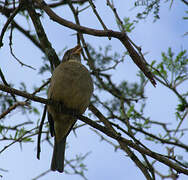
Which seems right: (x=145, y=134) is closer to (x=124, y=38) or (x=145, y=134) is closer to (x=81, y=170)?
(x=81, y=170)

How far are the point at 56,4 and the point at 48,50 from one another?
1415 millimetres

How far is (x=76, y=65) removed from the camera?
177 inches

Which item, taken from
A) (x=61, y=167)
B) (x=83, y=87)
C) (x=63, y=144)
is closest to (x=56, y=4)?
(x=83, y=87)

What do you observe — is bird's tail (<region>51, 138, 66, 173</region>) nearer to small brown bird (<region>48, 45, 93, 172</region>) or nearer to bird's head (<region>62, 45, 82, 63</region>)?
small brown bird (<region>48, 45, 93, 172</region>)

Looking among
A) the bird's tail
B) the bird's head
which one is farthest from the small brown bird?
the bird's head

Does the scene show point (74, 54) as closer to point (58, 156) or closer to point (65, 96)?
point (65, 96)

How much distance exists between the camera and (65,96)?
3988 millimetres

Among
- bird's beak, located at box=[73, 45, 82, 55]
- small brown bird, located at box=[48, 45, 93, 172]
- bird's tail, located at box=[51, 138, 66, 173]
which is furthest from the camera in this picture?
bird's beak, located at box=[73, 45, 82, 55]

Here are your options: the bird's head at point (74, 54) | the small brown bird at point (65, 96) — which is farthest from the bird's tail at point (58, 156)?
the bird's head at point (74, 54)

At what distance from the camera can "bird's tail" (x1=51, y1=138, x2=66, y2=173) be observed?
4273 millimetres

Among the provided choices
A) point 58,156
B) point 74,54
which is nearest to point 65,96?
point 58,156

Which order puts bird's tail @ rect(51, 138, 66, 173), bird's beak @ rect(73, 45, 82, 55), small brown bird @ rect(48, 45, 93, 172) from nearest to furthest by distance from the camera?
1. small brown bird @ rect(48, 45, 93, 172)
2. bird's tail @ rect(51, 138, 66, 173)
3. bird's beak @ rect(73, 45, 82, 55)

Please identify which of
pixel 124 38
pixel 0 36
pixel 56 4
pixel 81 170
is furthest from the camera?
pixel 56 4

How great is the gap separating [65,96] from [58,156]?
0.88 metres
